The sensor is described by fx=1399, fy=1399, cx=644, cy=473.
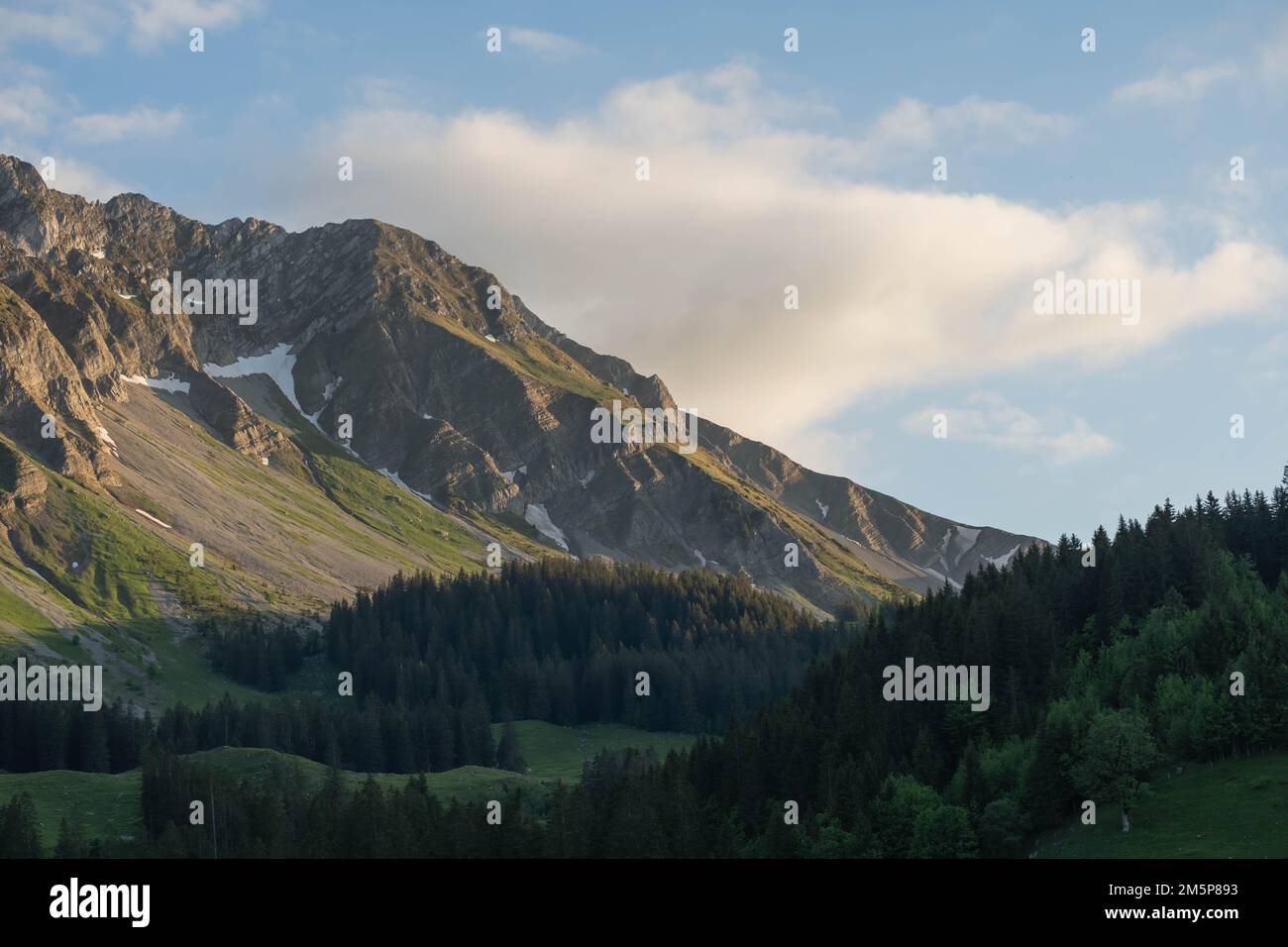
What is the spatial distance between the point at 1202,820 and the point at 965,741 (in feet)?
129

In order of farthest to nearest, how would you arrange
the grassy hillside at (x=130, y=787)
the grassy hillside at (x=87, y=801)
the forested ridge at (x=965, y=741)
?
the grassy hillside at (x=130, y=787) → the grassy hillside at (x=87, y=801) → the forested ridge at (x=965, y=741)

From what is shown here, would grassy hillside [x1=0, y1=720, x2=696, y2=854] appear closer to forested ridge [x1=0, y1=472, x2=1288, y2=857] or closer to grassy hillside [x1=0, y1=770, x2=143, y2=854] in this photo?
grassy hillside [x1=0, y1=770, x2=143, y2=854]

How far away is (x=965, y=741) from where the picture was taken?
139500 millimetres

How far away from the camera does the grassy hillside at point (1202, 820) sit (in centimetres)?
9425

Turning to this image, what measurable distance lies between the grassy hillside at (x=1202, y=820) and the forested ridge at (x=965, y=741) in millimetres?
2271

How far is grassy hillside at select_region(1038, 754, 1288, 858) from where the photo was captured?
309 feet

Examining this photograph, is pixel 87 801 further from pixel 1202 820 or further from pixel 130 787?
pixel 1202 820

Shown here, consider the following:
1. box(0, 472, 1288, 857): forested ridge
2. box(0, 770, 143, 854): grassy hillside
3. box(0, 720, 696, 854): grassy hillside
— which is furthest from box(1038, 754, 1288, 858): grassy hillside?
box(0, 770, 143, 854): grassy hillside

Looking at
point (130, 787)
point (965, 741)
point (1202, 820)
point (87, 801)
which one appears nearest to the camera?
point (1202, 820)

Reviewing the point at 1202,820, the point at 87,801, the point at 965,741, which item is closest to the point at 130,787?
the point at 87,801

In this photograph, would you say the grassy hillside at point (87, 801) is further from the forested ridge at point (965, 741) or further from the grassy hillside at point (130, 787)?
the forested ridge at point (965, 741)

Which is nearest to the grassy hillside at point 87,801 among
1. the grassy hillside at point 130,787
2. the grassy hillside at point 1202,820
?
the grassy hillside at point 130,787
